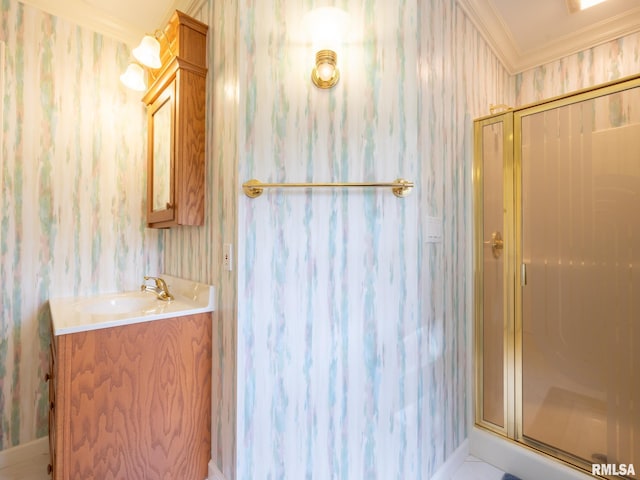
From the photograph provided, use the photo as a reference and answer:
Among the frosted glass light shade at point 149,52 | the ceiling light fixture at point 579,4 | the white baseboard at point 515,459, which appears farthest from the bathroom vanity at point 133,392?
the ceiling light fixture at point 579,4

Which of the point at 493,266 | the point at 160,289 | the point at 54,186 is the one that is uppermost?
the point at 54,186

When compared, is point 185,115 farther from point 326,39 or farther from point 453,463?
Result: point 453,463

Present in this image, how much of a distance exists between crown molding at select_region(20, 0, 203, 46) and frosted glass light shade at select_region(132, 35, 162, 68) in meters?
0.33

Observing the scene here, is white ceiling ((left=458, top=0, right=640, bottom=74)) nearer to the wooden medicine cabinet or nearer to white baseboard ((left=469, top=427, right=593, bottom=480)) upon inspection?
the wooden medicine cabinet

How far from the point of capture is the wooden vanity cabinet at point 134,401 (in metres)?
1.08

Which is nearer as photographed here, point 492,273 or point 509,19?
point 492,273

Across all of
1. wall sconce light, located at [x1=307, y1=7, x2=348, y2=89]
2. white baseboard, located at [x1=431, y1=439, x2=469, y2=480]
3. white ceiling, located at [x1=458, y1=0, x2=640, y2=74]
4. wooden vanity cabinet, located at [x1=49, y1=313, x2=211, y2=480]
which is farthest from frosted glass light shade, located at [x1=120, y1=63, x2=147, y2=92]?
white baseboard, located at [x1=431, y1=439, x2=469, y2=480]

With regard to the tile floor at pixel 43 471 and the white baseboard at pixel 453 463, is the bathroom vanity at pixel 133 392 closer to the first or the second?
the tile floor at pixel 43 471

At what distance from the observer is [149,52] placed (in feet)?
4.89

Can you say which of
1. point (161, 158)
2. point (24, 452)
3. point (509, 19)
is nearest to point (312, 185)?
point (161, 158)

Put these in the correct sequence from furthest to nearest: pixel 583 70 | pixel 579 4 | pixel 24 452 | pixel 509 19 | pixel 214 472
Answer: pixel 583 70, pixel 509 19, pixel 579 4, pixel 24 452, pixel 214 472

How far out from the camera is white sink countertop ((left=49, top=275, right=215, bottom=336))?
45.1 inches

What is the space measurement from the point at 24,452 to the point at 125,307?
88 cm

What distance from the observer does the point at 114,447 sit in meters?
1.15
